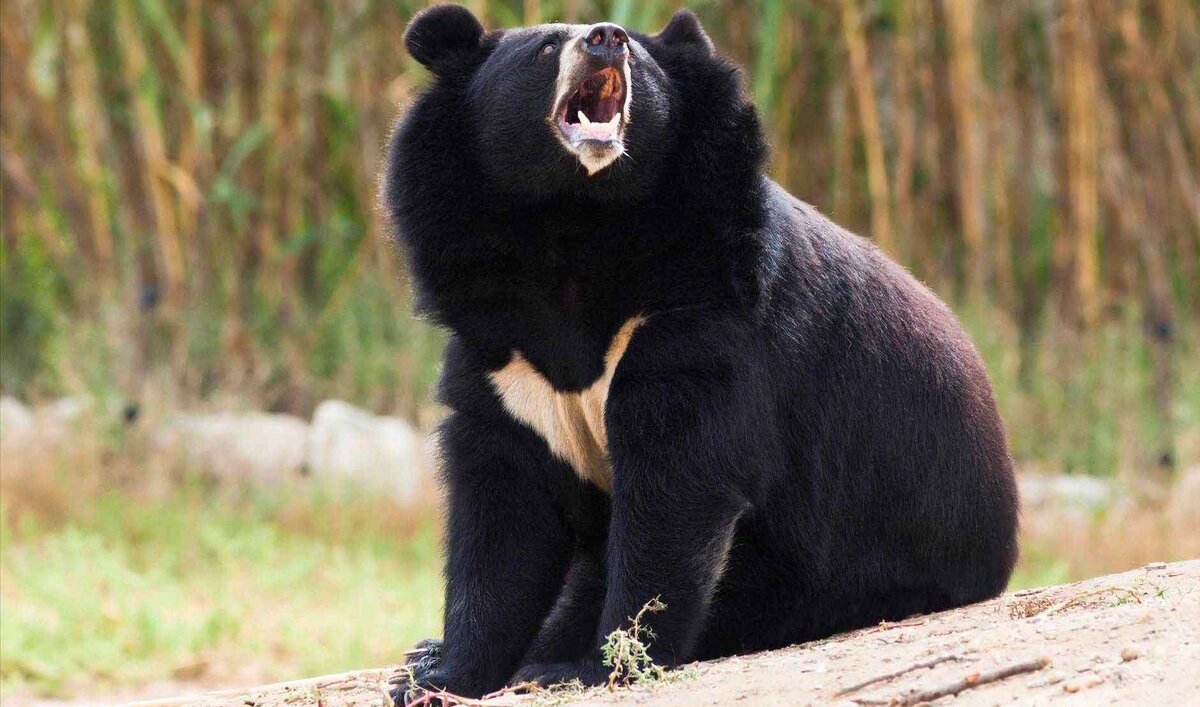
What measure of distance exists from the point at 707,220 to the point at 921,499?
786mm

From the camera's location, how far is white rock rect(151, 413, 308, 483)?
24.8 feet

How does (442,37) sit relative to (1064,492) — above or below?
above

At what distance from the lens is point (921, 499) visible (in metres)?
3.53

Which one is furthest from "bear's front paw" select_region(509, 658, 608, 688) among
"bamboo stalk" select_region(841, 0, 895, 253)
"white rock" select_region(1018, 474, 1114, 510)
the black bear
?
"bamboo stalk" select_region(841, 0, 895, 253)

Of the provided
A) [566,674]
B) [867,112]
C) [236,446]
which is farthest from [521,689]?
[867,112]

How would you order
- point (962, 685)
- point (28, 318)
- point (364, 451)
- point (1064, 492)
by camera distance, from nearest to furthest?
point (962, 685) → point (1064, 492) → point (364, 451) → point (28, 318)

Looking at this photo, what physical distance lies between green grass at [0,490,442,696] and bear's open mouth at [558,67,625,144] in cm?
251

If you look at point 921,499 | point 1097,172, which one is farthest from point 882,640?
point 1097,172

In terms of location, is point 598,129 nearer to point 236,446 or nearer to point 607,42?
point 607,42

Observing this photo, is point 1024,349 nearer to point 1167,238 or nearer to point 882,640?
point 1167,238

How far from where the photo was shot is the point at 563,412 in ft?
10.9

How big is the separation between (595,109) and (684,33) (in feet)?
0.90

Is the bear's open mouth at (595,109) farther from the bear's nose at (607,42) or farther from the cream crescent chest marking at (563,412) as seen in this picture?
the cream crescent chest marking at (563,412)

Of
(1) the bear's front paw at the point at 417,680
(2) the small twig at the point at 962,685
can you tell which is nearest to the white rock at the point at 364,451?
(1) the bear's front paw at the point at 417,680
